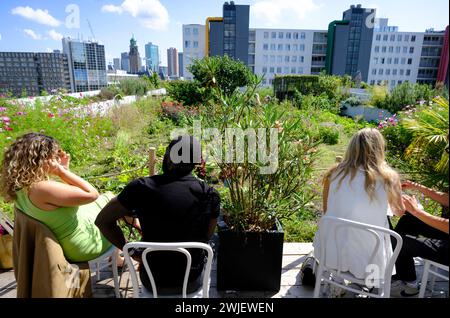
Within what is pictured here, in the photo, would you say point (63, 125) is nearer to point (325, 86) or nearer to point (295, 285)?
point (295, 285)

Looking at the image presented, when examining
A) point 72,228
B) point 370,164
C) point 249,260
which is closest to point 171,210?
point 72,228

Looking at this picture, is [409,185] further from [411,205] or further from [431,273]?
[431,273]

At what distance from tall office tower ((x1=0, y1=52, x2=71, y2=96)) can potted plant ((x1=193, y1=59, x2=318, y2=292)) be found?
4619 millimetres

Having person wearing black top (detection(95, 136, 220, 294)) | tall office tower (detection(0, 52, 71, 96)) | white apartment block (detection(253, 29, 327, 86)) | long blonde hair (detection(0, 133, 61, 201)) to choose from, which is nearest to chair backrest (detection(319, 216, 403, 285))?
person wearing black top (detection(95, 136, 220, 294))

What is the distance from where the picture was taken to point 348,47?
135 feet

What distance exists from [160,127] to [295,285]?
7.14 metres

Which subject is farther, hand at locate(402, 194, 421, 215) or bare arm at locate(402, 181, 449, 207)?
hand at locate(402, 194, 421, 215)

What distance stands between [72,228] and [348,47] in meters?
46.6

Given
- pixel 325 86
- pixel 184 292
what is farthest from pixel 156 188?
pixel 325 86

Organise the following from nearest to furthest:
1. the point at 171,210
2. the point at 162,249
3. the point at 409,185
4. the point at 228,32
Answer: the point at 162,249 → the point at 171,210 → the point at 409,185 → the point at 228,32

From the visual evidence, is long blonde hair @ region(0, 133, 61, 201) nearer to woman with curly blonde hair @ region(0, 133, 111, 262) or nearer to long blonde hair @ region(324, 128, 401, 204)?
woman with curly blonde hair @ region(0, 133, 111, 262)

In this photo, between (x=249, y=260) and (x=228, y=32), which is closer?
(x=249, y=260)

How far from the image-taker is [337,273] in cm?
161

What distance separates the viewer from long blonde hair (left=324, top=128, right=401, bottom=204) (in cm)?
151
